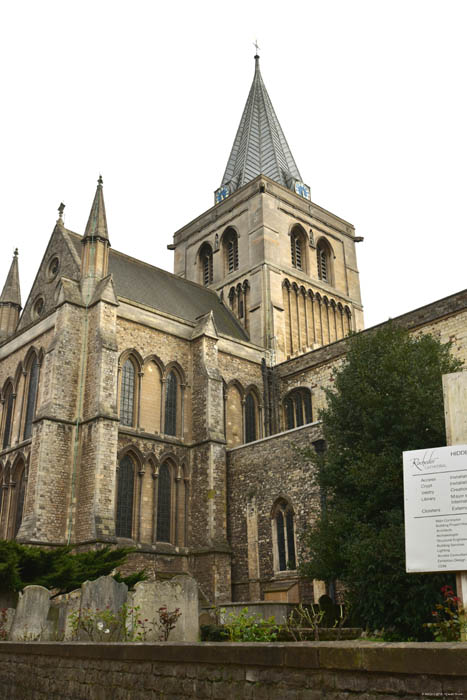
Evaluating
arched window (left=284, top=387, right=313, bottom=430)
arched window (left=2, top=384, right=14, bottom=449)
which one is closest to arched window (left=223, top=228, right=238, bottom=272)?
arched window (left=284, top=387, right=313, bottom=430)

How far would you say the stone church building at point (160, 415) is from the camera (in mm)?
22422

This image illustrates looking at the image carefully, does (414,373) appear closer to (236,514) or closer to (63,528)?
(236,514)

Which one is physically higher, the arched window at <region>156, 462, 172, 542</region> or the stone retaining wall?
the arched window at <region>156, 462, 172, 542</region>

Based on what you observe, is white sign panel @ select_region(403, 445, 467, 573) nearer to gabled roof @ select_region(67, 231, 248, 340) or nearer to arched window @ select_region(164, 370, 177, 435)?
arched window @ select_region(164, 370, 177, 435)

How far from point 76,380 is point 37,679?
16236mm

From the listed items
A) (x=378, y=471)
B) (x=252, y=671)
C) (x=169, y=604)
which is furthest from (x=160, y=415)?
(x=252, y=671)

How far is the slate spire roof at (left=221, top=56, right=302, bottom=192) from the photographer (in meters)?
43.0

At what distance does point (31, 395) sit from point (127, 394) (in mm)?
4294

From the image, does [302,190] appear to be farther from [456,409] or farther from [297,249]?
[456,409]

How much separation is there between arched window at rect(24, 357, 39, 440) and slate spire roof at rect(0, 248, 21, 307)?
5.49m

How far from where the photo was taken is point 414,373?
53.0 ft

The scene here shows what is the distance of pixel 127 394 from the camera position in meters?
25.7

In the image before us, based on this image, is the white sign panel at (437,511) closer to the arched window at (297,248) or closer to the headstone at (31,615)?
the headstone at (31,615)

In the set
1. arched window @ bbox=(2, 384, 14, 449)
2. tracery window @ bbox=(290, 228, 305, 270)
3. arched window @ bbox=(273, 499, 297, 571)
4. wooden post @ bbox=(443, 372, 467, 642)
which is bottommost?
arched window @ bbox=(273, 499, 297, 571)
